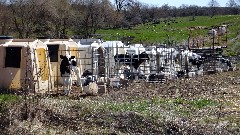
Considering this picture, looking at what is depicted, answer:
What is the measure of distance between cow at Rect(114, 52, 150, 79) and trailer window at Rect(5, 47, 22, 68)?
665 cm

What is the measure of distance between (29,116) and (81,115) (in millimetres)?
1391

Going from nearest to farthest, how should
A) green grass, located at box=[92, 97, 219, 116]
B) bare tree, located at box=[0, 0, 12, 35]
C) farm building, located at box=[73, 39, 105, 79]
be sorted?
green grass, located at box=[92, 97, 219, 116], farm building, located at box=[73, 39, 105, 79], bare tree, located at box=[0, 0, 12, 35]

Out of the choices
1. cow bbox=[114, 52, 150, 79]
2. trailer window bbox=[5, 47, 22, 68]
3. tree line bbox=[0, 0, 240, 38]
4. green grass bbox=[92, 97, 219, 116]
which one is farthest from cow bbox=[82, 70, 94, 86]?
tree line bbox=[0, 0, 240, 38]

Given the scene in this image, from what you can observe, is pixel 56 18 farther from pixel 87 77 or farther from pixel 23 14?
pixel 87 77

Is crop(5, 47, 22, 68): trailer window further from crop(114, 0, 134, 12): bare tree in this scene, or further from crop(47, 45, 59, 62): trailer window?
crop(114, 0, 134, 12): bare tree

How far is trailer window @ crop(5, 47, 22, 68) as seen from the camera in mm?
21625

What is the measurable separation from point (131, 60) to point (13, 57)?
755 cm

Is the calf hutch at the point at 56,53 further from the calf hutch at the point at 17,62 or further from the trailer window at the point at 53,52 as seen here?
the calf hutch at the point at 17,62

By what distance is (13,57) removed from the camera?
21.8 meters

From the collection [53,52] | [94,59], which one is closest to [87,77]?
[53,52]

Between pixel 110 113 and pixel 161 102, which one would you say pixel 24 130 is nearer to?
pixel 110 113

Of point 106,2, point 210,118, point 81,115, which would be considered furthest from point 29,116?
point 106,2

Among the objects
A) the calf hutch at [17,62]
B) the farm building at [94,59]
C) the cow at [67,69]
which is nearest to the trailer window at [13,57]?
the calf hutch at [17,62]

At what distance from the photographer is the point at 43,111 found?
1334 centimetres
